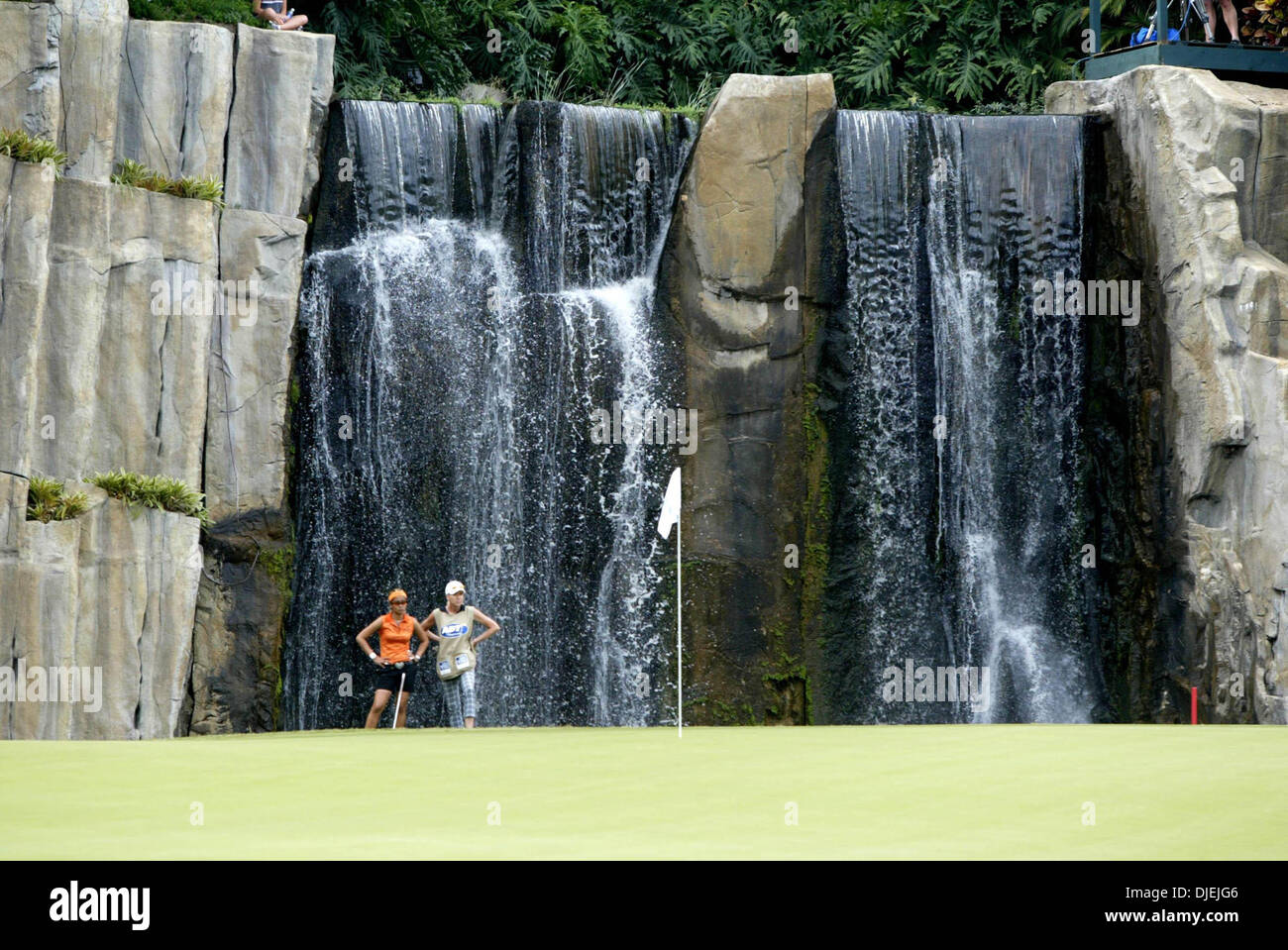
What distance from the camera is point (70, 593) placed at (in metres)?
16.1

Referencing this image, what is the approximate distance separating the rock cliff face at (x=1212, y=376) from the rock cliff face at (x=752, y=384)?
369 cm

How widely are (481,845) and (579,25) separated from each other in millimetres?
20811

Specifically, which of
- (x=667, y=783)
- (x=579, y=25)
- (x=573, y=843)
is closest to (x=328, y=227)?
(x=579, y=25)

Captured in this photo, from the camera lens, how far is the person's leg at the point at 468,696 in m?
15.7

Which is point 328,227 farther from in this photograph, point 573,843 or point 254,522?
point 573,843

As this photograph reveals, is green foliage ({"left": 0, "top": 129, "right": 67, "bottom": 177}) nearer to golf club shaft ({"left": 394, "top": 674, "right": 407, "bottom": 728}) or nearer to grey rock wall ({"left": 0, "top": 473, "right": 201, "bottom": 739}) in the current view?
grey rock wall ({"left": 0, "top": 473, "right": 201, "bottom": 739})

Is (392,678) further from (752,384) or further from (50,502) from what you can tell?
(752,384)

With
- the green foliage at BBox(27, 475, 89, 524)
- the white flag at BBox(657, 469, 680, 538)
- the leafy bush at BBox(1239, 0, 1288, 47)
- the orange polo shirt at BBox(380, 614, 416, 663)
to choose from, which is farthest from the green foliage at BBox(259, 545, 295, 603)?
the leafy bush at BBox(1239, 0, 1288, 47)

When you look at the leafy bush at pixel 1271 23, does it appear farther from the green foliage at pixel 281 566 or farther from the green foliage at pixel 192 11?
the green foliage at pixel 281 566

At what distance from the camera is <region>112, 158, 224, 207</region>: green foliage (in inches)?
697

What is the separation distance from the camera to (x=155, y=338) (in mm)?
17656

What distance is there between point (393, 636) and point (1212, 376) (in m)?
9.33

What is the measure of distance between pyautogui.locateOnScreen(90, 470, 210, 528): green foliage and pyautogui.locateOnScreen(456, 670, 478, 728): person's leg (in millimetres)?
3365

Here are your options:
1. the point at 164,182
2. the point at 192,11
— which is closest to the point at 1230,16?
the point at 192,11
